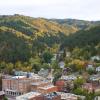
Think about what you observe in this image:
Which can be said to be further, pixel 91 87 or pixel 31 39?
pixel 31 39

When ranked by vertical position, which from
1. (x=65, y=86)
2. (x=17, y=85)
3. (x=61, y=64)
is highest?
(x=61, y=64)

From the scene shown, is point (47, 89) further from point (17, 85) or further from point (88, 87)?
point (17, 85)

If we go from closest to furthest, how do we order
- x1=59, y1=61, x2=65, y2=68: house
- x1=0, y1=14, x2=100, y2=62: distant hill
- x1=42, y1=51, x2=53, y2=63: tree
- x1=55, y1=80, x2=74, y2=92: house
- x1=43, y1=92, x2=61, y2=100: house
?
x1=43, y1=92, x2=61, y2=100: house
x1=55, y1=80, x2=74, y2=92: house
x1=59, y1=61, x2=65, y2=68: house
x1=42, y1=51, x2=53, y2=63: tree
x1=0, y1=14, x2=100, y2=62: distant hill

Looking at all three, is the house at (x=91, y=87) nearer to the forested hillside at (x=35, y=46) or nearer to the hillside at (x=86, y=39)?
the forested hillside at (x=35, y=46)

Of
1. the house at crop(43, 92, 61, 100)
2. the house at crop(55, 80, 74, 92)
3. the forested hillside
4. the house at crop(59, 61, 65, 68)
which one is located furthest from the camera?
the forested hillside

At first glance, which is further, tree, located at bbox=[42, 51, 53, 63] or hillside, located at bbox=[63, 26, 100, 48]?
hillside, located at bbox=[63, 26, 100, 48]

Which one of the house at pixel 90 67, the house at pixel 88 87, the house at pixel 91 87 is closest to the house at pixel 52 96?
the house at pixel 91 87

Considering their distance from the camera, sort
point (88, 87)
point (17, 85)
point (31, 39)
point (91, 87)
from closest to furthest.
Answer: point (88, 87)
point (91, 87)
point (17, 85)
point (31, 39)

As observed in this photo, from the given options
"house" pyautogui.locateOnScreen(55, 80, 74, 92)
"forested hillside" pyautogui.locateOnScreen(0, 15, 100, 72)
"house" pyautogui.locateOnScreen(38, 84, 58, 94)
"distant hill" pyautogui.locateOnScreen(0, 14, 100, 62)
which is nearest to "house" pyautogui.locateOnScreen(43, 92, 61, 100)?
"house" pyautogui.locateOnScreen(38, 84, 58, 94)

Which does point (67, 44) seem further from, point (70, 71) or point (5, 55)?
point (70, 71)

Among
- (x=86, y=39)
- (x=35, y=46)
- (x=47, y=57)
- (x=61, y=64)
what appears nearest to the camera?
(x=61, y=64)

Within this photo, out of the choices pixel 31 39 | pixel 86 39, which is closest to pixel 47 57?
pixel 86 39

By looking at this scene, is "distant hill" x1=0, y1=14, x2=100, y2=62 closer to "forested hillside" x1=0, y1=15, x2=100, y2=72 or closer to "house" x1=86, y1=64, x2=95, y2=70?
"forested hillside" x1=0, y1=15, x2=100, y2=72
